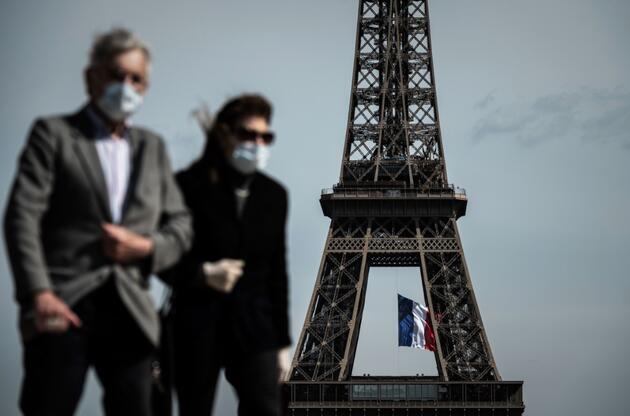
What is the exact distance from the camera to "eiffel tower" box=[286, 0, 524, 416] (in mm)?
60031

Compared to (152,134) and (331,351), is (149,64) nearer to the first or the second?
(152,134)

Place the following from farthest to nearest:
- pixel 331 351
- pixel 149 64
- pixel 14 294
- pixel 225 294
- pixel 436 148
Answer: pixel 436 148 → pixel 331 351 → pixel 225 294 → pixel 149 64 → pixel 14 294

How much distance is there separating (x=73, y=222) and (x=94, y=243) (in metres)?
0.16

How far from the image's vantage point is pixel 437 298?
63.1m

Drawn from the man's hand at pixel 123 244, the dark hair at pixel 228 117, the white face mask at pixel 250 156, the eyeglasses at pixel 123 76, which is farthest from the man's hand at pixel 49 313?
the dark hair at pixel 228 117

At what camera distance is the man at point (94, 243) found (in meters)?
6.57

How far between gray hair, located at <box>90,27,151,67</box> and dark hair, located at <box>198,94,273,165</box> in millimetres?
976

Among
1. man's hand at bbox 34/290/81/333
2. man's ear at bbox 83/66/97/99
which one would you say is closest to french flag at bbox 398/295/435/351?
man's ear at bbox 83/66/97/99

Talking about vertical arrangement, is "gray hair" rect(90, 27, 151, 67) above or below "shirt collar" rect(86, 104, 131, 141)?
above

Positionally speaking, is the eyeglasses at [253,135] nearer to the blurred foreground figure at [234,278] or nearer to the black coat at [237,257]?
the blurred foreground figure at [234,278]

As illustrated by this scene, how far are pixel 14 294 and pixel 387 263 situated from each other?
Result: 197 feet

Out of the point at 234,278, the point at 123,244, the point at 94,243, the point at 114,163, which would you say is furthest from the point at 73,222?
the point at 234,278

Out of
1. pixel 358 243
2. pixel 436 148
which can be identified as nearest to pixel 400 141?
pixel 436 148

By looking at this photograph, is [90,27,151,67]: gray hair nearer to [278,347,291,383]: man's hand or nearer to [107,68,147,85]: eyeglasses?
[107,68,147,85]: eyeglasses
